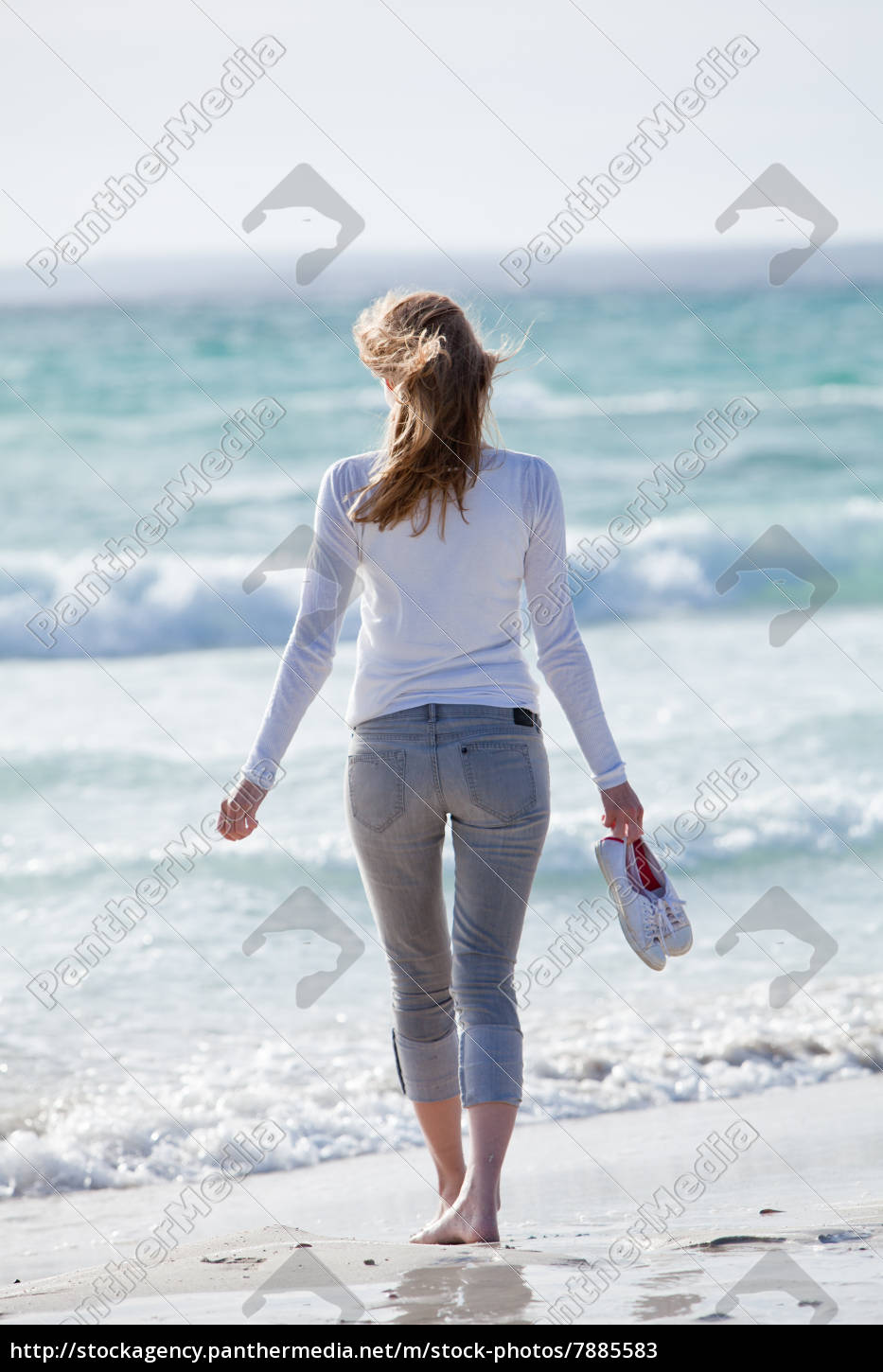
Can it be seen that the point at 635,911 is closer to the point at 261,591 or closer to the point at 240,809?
the point at 240,809

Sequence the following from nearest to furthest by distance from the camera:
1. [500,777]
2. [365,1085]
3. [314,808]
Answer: [500,777], [365,1085], [314,808]

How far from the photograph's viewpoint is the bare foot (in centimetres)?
224

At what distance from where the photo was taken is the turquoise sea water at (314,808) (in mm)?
3494

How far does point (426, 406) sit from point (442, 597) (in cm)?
31

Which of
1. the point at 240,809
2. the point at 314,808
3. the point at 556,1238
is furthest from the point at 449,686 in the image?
the point at 314,808

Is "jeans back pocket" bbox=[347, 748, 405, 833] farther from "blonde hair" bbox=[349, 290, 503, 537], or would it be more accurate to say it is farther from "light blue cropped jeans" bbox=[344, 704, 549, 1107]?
"blonde hair" bbox=[349, 290, 503, 537]

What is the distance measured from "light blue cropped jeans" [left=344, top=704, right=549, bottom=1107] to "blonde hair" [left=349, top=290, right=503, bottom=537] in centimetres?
35

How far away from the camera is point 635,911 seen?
2248 millimetres

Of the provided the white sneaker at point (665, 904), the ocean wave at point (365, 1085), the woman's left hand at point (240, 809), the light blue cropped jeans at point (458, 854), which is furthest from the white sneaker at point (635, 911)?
the ocean wave at point (365, 1085)

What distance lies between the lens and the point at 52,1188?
2.99 metres

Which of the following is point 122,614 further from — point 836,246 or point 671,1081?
point 836,246

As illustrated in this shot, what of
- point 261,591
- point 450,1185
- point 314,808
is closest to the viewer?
point 450,1185

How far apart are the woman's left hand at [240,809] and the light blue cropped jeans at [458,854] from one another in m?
0.17

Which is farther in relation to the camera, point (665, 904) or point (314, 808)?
point (314, 808)
